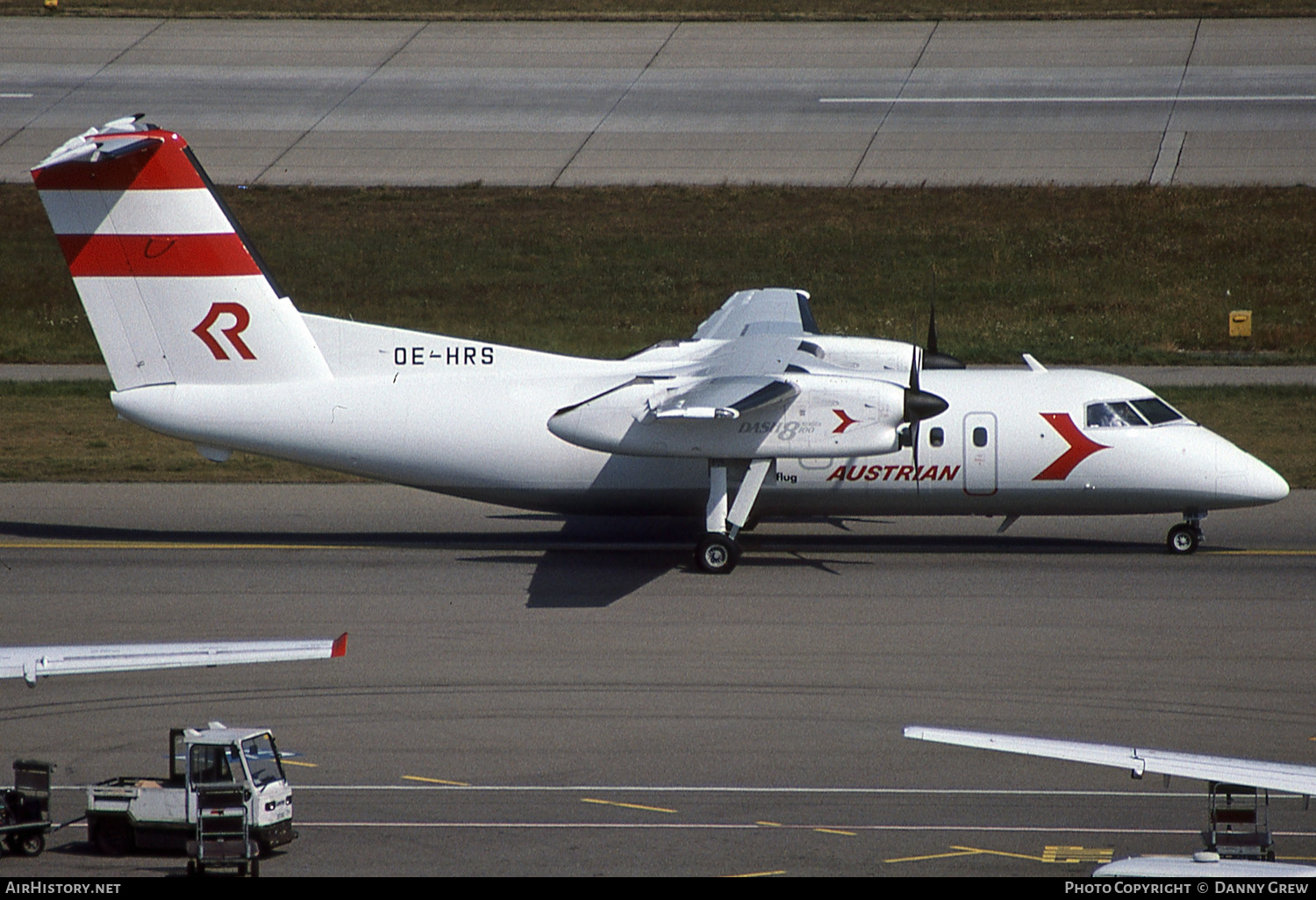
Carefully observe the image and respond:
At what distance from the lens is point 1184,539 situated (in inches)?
851

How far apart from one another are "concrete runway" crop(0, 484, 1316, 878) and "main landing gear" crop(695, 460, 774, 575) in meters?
0.29

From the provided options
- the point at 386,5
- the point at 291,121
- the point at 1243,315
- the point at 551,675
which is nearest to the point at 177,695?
the point at 551,675

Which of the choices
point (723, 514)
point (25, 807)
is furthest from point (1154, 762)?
point (723, 514)

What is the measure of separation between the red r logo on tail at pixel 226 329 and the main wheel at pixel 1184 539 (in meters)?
13.8

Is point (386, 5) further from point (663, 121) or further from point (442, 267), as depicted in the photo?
point (442, 267)

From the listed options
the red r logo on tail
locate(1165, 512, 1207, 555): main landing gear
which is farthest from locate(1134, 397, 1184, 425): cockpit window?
the red r logo on tail

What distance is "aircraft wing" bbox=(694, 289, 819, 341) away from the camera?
24.2 m

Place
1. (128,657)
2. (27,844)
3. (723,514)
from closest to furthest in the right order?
1. (128,657)
2. (27,844)
3. (723,514)

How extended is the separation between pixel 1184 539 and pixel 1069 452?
2298 mm

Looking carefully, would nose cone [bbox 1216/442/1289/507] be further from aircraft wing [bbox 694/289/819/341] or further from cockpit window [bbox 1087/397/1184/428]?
aircraft wing [bbox 694/289/819/341]

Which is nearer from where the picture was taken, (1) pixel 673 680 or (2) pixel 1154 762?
(2) pixel 1154 762

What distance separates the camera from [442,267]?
48.5 meters

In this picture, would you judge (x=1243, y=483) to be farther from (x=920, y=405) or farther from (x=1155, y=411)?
(x=920, y=405)

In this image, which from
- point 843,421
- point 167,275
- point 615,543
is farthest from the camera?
point 615,543
